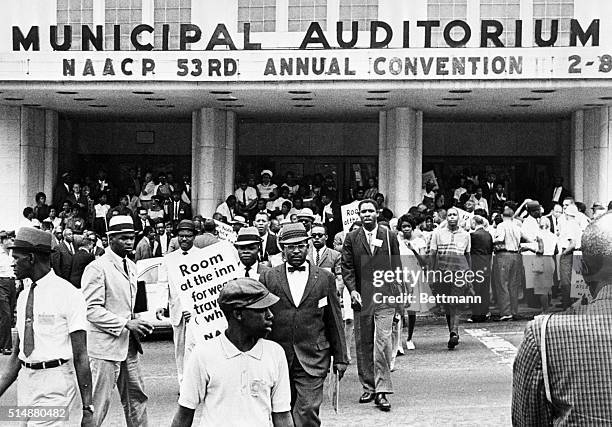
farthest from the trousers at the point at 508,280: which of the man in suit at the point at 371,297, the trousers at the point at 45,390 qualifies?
the trousers at the point at 45,390

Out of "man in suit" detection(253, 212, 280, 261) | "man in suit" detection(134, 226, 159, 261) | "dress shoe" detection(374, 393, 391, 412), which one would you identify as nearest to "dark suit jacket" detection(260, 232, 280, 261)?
"man in suit" detection(253, 212, 280, 261)

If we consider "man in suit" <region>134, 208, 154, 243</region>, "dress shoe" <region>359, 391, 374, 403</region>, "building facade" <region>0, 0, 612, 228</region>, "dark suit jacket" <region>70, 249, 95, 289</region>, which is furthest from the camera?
"building facade" <region>0, 0, 612, 228</region>

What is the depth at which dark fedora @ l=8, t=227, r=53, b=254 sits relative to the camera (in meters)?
6.45

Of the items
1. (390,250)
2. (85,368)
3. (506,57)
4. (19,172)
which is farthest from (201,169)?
(85,368)

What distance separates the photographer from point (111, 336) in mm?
8070

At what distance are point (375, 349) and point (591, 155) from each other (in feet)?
55.0

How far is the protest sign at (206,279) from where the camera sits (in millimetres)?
9023

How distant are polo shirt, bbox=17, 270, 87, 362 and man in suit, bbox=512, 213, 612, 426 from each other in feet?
12.3

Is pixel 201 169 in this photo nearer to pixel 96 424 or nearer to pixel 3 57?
pixel 3 57

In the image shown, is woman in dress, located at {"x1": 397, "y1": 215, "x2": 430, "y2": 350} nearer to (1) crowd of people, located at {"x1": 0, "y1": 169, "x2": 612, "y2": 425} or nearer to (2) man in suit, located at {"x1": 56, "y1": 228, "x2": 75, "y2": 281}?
(1) crowd of people, located at {"x1": 0, "y1": 169, "x2": 612, "y2": 425}

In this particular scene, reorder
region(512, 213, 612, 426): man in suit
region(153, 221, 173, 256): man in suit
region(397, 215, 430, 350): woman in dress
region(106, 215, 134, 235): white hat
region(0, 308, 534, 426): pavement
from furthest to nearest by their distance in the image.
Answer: region(153, 221, 173, 256): man in suit, region(397, 215, 430, 350): woman in dress, region(0, 308, 534, 426): pavement, region(106, 215, 134, 235): white hat, region(512, 213, 612, 426): man in suit

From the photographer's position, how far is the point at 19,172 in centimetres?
2588

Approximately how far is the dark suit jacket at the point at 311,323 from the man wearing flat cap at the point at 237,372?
289 centimetres

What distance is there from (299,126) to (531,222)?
13744 millimetres
